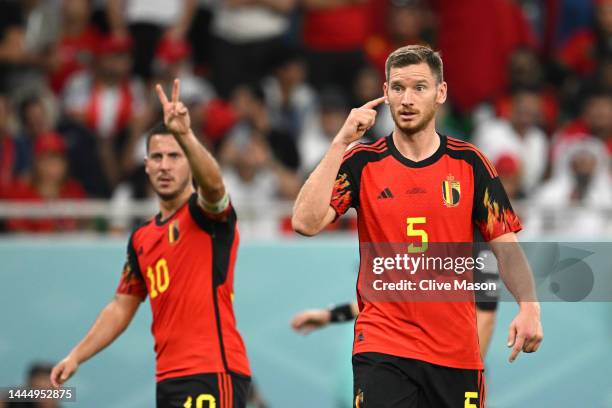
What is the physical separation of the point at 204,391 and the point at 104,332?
99 cm

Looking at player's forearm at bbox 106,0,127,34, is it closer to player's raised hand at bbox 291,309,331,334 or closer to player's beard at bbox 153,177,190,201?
player's beard at bbox 153,177,190,201

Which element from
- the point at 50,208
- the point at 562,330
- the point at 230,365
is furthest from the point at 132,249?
the point at 562,330

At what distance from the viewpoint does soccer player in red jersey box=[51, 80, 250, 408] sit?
22.9 ft

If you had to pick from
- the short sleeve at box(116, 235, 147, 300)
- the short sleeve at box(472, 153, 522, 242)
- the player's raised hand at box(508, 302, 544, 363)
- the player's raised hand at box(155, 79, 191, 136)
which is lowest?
the player's raised hand at box(508, 302, 544, 363)

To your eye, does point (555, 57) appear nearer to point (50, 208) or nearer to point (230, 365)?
point (50, 208)

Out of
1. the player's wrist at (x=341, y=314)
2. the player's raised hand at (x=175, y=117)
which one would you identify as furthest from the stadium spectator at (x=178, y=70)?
the player's raised hand at (x=175, y=117)

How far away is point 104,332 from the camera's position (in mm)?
7660

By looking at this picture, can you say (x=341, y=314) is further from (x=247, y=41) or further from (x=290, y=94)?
(x=247, y=41)

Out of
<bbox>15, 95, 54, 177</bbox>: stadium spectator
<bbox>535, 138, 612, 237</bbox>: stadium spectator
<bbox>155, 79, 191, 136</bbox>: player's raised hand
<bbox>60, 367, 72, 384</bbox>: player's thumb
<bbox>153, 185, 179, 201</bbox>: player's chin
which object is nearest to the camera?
<bbox>155, 79, 191, 136</bbox>: player's raised hand

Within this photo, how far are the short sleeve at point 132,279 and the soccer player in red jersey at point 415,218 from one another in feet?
5.65

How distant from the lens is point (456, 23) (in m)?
13.4

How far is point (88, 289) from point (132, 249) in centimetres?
364

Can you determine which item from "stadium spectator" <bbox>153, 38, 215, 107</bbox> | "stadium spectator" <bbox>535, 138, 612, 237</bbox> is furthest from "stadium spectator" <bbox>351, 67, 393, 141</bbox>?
"stadium spectator" <bbox>535, 138, 612, 237</bbox>

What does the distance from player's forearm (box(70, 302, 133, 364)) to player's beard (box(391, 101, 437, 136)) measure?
236cm
